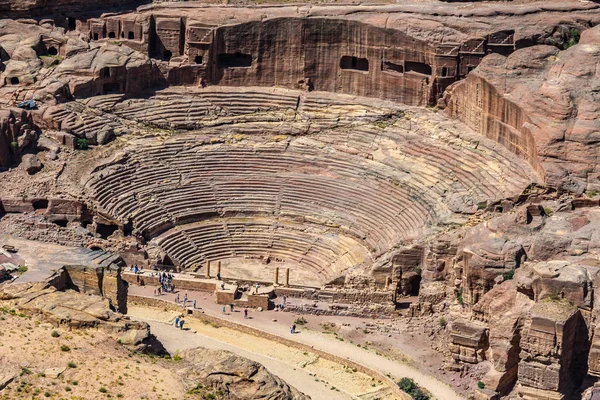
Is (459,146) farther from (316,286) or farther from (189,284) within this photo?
(189,284)

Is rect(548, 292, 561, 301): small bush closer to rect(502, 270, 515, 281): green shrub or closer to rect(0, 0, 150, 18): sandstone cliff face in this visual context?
rect(502, 270, 515, 281): green shrub

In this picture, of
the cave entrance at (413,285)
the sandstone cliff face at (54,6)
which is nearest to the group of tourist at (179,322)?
the cave entrance at (413,285)

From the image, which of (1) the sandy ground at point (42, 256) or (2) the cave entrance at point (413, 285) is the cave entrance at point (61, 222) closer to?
(1) the sandy ground at point (42, 256)

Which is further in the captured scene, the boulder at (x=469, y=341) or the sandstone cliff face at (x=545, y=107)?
the sandstone cliff face at (x=545, y=107)

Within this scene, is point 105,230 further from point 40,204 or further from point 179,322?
point 179,322

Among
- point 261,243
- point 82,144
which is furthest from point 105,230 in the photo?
point 261,243

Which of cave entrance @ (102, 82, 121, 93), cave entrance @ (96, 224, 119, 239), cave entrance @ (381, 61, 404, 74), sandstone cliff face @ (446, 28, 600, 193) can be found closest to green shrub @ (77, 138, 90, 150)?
cave entrance @ (102, 82, 121, 93)
